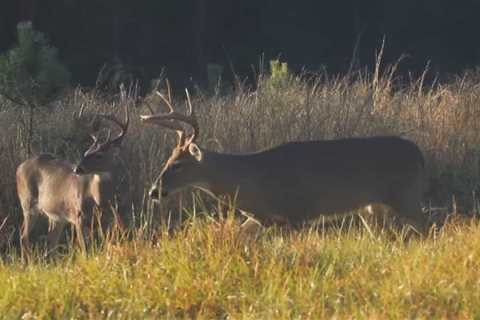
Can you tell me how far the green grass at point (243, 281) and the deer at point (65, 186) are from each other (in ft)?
9.55

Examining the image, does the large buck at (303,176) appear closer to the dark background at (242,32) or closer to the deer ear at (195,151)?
the deer ear at (195,151)

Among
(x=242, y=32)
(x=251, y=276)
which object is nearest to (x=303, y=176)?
(x=251, y=276)

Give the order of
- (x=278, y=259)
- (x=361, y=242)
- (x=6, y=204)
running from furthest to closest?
(x=6, y=204), (x=361, y=242), (x=278, y=259)

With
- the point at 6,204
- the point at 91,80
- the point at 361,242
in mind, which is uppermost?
the point at 361,242

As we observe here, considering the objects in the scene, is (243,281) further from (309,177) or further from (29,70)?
(29,70)

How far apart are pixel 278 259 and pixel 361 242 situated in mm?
1002

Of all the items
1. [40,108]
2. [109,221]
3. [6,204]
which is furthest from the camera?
[40,108]

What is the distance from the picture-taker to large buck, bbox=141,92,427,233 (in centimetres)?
994

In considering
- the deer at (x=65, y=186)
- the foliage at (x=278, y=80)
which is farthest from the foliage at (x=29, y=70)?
the foliage at (x=278, y=80)

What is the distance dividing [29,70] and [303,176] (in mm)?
3095

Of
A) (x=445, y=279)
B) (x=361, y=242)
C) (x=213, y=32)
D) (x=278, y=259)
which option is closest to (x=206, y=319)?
(x=278, y=259)

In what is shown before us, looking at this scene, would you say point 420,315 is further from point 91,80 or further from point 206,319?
point 91,80

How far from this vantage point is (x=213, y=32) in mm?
32219

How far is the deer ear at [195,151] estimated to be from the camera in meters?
9.91
